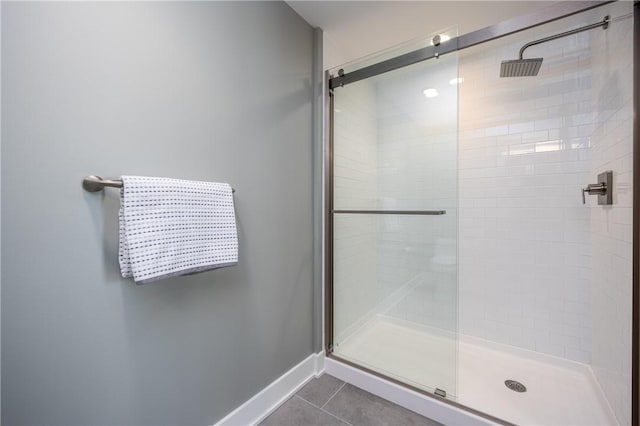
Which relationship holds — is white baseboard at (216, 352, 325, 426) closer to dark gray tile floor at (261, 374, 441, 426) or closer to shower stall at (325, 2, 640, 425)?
dark gray tile floor at (261, 374, 441, 426)

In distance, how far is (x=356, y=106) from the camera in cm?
184

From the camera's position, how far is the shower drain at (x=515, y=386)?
1.63m

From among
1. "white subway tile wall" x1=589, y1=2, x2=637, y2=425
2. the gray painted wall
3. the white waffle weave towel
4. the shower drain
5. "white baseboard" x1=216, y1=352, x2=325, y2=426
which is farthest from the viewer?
the shower drain

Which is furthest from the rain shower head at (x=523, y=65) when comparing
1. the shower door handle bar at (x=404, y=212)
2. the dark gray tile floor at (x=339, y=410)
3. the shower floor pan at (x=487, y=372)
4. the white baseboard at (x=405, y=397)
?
the dark gray tile floor at (x=339, y=410)

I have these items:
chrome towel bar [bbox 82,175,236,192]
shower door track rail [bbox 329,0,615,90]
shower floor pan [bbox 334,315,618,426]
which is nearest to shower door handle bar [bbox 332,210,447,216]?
shower floor pan [bbox 334,315,618,426]

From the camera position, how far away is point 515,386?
65.4 inches

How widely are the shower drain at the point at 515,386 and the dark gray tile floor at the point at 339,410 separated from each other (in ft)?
2.01

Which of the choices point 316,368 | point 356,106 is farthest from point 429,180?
point 316,368

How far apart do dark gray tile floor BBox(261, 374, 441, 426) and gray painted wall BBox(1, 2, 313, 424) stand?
0.21 m

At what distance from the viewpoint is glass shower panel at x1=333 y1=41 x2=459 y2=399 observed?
1514 millimetres

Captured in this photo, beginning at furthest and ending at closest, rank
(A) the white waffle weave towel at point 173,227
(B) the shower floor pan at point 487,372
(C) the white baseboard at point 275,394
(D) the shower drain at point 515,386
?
(D) the shower drain at point 515,386 < (B) the shower floor pan at point 487,372 < (C) the white baseboard at point 275,394 < (A) the white waffle weave towel at point 173,227

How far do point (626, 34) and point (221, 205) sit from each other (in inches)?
73.9

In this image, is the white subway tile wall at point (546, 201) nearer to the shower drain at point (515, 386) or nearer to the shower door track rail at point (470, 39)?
the shower door track rail at point (470, 39)

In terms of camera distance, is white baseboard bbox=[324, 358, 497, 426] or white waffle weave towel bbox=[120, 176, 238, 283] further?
white baseboard bbox=[324, 358, 497, 426]
